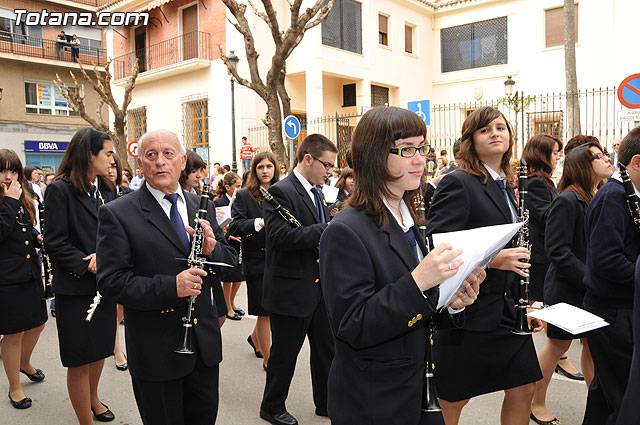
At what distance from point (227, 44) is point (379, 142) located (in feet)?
67.7

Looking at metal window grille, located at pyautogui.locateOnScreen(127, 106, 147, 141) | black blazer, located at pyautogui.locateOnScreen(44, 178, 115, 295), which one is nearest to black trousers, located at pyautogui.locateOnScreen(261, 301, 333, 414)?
black blazer, located at pyautogui.locateOnScreen(44, 178, 115, 295)

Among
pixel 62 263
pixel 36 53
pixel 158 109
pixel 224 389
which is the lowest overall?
pixel 224 389

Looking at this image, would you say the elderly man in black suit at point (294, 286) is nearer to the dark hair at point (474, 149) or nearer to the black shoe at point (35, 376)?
the dark hair at point (474, 149)

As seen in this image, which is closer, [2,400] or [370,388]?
[370,388]

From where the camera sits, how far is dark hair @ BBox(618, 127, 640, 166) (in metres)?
3.08

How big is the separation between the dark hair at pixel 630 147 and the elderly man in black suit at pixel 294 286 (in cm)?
204

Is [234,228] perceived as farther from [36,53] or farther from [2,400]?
[36,53]

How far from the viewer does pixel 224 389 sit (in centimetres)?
495

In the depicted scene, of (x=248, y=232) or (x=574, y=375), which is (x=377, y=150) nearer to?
(x=248, y=232)

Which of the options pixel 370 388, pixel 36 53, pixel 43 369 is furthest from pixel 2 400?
pixel 36 53

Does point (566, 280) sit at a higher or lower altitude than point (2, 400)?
higher

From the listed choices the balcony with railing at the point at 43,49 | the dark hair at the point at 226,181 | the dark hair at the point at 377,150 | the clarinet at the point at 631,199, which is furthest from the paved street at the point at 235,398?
the balcony with railing at the point at 43,49

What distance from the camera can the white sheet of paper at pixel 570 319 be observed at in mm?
2629

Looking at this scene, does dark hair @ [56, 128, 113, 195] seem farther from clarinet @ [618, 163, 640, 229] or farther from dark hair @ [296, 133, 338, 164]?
clarinet @ [618, 163, 640, 229]
